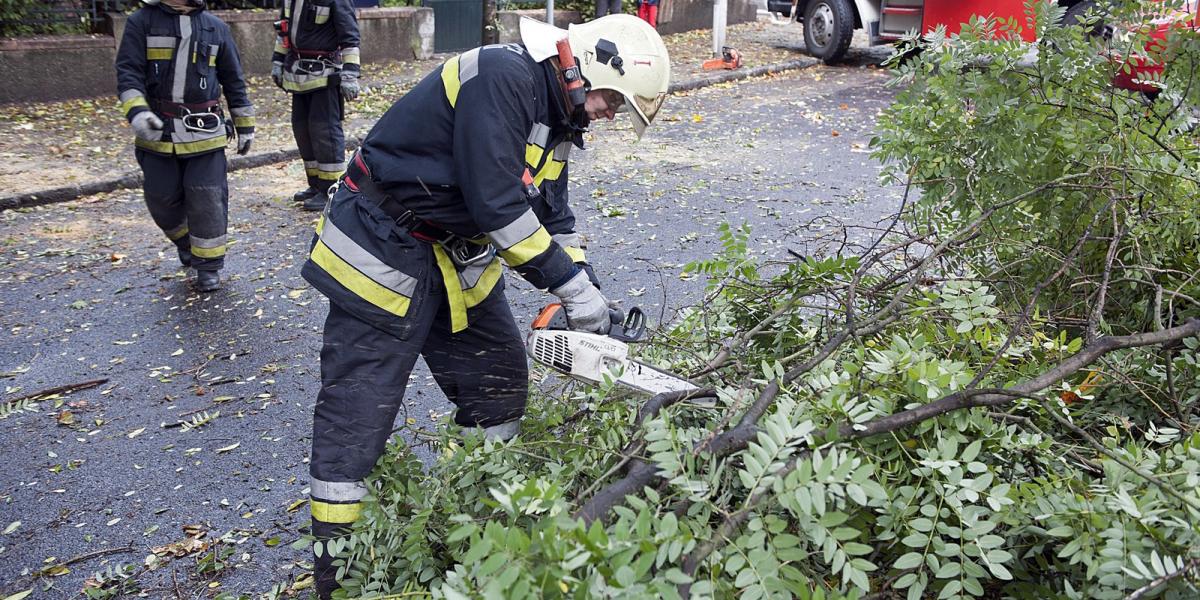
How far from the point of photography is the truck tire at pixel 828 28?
13414mm

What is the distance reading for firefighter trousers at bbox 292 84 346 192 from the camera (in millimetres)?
6910

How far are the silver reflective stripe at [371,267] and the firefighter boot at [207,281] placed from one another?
2.99m

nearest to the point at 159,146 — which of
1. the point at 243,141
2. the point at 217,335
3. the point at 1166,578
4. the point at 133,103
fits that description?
the point at 133,103

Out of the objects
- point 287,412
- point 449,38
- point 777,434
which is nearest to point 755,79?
point 449,38

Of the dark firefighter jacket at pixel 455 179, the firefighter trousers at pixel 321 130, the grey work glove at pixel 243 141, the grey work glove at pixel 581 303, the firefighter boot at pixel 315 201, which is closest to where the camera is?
the dark firefighter jacket at pixel 455 179

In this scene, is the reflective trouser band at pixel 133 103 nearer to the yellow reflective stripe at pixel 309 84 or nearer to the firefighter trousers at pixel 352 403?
the yellow reflective stripe at pixel 309 84

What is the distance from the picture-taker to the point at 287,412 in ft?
13.7

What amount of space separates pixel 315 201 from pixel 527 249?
475cm

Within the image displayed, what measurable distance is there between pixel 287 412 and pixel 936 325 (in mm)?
2829

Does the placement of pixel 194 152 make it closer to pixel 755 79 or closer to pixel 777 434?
pixel 777 434

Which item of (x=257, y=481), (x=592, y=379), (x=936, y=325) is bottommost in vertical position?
(x=257, y=481)

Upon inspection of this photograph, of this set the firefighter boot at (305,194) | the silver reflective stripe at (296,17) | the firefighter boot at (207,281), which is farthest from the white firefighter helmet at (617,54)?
the firefighter boot at (305,194)

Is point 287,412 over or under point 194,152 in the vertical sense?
under

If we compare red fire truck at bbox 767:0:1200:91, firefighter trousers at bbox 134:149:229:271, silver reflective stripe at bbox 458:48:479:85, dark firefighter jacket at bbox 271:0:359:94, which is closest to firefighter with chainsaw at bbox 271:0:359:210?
dark firefighter jacket at bbox 271:0:359:94
